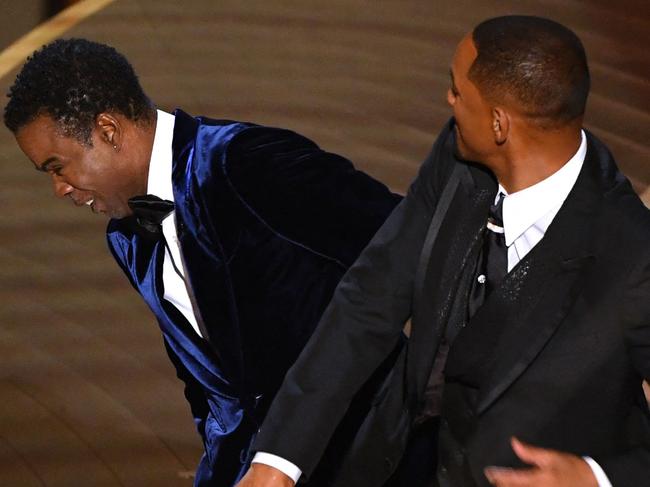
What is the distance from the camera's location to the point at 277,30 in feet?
17.0

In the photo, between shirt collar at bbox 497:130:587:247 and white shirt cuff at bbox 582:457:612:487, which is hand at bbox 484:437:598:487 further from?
shirt collar at bbox 497:130:587:247

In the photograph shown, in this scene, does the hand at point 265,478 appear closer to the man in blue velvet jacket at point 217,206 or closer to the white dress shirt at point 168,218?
the man in blue velvet jacket at point 217,206

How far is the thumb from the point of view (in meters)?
1.76

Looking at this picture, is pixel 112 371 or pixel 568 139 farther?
pixel 112 371

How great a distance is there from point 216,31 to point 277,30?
Answer: 0.25m

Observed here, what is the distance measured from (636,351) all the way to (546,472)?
0.21m

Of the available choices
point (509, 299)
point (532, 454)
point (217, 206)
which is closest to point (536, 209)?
point (509, 299)

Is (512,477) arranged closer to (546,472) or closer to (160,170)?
(546,472)

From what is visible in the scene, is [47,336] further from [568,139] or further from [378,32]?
[568,139]

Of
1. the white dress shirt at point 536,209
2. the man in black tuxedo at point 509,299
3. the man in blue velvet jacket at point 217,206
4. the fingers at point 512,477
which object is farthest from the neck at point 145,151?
the fingers at point 512,477

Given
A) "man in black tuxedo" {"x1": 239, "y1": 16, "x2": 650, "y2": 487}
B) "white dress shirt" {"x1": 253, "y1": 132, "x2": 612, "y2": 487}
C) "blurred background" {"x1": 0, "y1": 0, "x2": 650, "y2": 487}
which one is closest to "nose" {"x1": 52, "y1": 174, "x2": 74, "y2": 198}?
"man in black tuxedo" {"x1": 239, "y1": 16, "x2": 650, "y2": 487}

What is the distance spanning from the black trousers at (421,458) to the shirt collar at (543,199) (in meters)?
0.52

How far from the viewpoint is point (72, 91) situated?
2395 mm

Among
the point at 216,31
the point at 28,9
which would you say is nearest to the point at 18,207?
the point at 216,31
